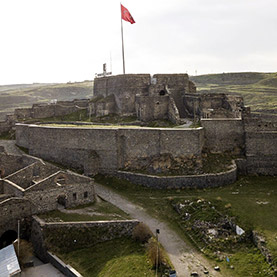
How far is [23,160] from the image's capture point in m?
34.4

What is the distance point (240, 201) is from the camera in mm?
25906

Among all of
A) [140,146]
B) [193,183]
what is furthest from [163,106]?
[193,183]

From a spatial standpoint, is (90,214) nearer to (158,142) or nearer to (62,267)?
(62,267)

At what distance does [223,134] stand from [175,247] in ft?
46.2

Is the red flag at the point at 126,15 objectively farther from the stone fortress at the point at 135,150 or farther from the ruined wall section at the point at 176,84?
the stone fortress at the point at 135,150

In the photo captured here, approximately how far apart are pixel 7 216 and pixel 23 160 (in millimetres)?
10481

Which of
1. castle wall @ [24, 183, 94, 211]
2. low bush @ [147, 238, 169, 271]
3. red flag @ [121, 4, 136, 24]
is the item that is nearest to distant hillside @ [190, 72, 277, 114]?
red flag @ [121, 4, 136, 24]

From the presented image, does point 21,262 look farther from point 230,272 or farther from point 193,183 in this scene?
point 193,183

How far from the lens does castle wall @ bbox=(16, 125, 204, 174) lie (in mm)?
31344

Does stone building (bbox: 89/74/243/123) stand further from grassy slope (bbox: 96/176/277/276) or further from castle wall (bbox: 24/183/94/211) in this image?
castle wall (bbox: 24/183/94/211)

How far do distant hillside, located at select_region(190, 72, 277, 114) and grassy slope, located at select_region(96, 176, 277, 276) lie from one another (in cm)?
3621

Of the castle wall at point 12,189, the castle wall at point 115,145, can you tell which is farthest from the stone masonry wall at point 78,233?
the castle wall at point 115,145

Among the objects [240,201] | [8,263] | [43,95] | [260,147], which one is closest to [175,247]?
[240,201]

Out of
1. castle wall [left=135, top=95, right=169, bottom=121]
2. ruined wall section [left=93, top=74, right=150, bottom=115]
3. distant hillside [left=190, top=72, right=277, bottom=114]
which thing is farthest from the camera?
distant hillside [left=190, top=72, right=277, bottom=114]
